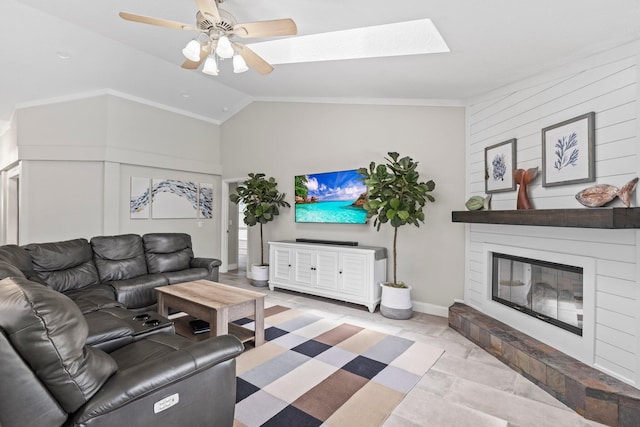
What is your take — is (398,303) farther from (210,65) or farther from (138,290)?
(210,65)

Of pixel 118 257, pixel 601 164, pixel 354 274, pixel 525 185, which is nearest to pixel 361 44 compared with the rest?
pixel 525 185

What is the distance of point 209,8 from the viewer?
2188mm

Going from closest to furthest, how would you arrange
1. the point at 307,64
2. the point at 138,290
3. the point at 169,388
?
the point at 169,388, the point at 138,290, the point at 307,64

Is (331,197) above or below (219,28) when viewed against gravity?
below

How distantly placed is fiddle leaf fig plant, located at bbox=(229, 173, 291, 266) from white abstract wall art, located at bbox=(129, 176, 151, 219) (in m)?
1.70

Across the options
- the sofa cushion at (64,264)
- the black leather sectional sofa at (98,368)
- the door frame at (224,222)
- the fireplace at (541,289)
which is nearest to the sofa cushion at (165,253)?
the sofa cushion at (64,264)

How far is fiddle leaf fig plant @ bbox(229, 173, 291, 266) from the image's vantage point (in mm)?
5273

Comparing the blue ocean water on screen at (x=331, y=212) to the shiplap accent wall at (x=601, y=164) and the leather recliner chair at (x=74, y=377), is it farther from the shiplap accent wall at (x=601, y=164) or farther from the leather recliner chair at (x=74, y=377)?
the leather recliner chair at (x=74, y=377)

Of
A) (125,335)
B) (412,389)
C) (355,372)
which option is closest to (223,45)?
(125,335)

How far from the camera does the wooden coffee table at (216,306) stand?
8.53ft

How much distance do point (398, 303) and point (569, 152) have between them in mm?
2260

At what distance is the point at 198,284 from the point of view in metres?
3.36

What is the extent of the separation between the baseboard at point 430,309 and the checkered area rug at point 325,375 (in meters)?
0.98

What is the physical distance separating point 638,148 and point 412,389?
7.39 feet
